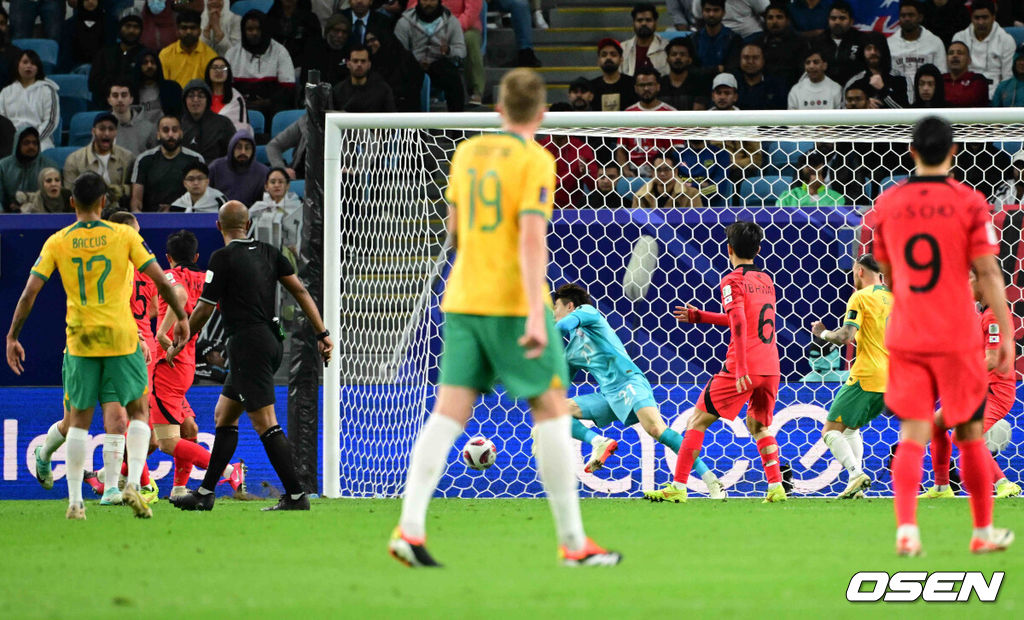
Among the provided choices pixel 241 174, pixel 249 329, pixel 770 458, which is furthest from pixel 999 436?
pixel 241 174

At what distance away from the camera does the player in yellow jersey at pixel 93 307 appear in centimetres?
762

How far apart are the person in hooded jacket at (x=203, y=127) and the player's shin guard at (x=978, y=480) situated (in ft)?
32.3

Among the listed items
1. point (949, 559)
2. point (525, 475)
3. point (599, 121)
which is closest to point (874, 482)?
point (525, 475)

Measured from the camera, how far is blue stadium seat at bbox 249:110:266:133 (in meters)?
14.8

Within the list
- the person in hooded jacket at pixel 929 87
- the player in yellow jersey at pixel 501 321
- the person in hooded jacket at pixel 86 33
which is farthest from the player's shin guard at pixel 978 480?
the person in hooded jacket at pixel 86 33

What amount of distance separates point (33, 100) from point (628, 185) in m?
7.30

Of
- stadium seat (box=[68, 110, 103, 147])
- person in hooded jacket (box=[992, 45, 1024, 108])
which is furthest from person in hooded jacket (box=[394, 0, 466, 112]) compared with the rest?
person in hooded jacket (box=[992, 45, 1024, 108])

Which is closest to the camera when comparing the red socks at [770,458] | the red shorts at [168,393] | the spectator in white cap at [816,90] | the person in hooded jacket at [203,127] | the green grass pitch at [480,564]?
the green grass pitch at [480,564]

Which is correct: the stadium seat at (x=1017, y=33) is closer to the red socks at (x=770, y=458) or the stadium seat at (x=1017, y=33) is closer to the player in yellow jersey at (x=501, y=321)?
the red socks at (x=770, y=458)

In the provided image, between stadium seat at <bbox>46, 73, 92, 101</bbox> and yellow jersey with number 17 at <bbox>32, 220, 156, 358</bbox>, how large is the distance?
8.70 metres

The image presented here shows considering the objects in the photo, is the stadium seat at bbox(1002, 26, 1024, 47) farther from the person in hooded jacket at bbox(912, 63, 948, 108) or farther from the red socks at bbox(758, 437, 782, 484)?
the red socks at bbox(758, 437, 782, 484)

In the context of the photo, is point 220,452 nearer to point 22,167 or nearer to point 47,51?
point 22,167

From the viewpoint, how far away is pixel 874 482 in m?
10.1

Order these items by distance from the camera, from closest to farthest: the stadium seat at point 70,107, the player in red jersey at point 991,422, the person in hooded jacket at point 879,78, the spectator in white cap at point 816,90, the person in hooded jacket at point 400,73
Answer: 1. the player in red jersey at point 991,422
2. the person in hooded jacket at point 879,78
3. the spectator in white cap at point 816,90
4. the person in hooded jacket at point 400,73
5. the stadium seat at point 70,107
